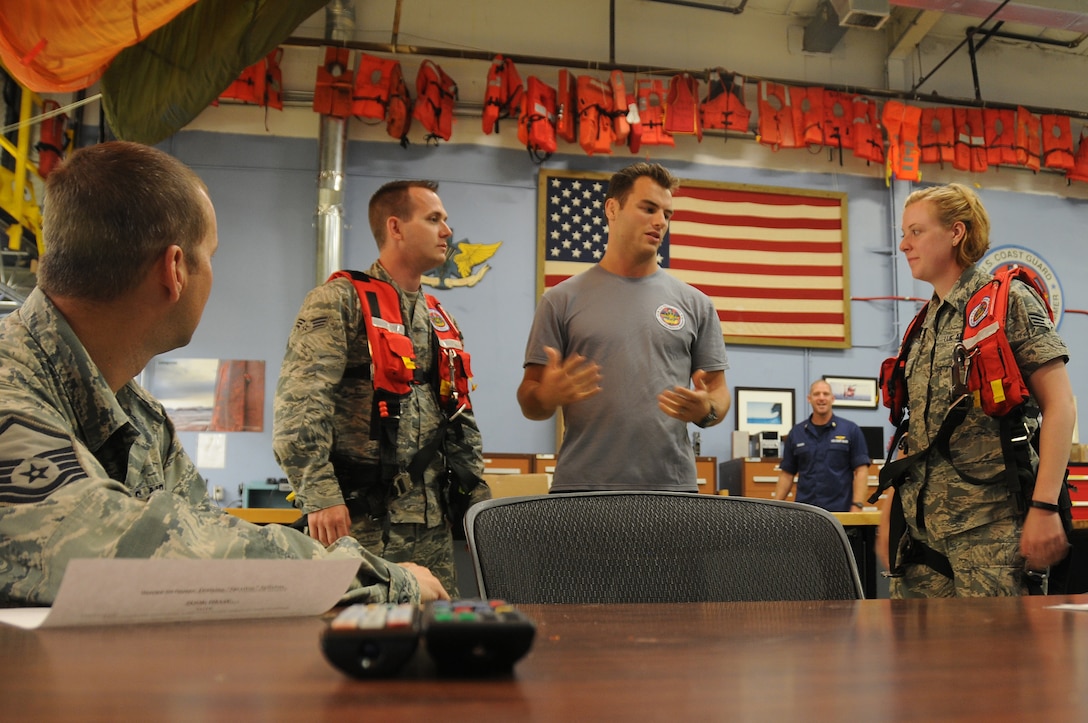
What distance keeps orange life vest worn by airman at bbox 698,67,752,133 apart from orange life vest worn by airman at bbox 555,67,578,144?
Result: 48.1 inches

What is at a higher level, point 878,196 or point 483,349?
point 878,196

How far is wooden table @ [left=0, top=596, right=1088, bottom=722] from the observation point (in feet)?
1.43

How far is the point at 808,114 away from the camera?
342 inches

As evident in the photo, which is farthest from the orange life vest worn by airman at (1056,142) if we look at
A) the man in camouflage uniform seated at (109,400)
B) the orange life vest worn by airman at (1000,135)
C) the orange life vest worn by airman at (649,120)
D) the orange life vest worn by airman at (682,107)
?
the man in camouflage uniform seated at (109,400)

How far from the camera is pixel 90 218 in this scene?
4.18ft

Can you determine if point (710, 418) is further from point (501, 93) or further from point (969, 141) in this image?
point (969, 141)

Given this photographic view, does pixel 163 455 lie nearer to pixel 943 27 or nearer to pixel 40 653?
pixel 40 653

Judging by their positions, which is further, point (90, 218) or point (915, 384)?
point (915, 384)

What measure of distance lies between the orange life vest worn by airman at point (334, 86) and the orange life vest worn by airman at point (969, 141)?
5918 millimetres

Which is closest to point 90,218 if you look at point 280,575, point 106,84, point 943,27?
point 280,575

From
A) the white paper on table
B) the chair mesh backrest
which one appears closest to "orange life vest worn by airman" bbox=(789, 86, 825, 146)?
the chair mesh backrest

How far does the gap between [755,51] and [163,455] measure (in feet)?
29.1

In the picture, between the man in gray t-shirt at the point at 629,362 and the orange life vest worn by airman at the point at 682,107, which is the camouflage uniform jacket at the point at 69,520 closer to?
the man in gray t-shirt at the point at 629,362

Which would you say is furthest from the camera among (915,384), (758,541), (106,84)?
(106,84)
